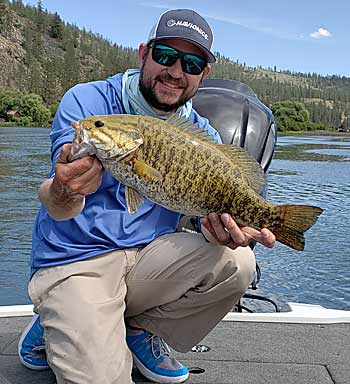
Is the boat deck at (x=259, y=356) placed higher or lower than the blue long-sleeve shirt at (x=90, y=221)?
lower

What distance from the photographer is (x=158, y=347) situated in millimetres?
3391

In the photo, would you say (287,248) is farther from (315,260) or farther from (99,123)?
(99,123)

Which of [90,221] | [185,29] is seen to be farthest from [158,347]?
[185,29]

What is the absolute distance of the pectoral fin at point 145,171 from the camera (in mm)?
2525

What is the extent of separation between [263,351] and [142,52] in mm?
1847

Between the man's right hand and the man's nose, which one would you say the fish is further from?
the man's nose

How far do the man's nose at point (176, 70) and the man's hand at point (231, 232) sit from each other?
75cm

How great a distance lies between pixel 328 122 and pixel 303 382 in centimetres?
11770

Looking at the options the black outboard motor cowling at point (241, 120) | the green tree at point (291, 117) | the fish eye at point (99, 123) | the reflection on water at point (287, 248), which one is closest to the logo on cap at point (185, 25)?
the fish eye at point (99, 123)

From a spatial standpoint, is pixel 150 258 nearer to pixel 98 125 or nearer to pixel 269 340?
pixel 98 125

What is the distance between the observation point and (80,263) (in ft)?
9.71

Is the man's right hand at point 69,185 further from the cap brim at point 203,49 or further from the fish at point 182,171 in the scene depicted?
the cap brim at point 203,49

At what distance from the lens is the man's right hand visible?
248 cm

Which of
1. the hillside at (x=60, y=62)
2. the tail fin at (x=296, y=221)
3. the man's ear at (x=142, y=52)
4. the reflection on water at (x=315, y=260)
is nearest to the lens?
the tail fin at (x=296, y=221)
